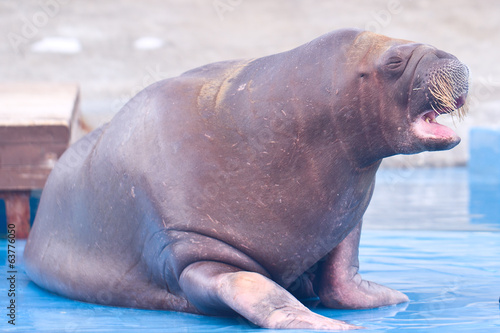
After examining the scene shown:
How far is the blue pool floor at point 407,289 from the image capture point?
10.2ft

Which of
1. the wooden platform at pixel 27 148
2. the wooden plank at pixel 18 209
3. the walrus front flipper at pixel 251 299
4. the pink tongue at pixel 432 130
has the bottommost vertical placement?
the wooden plank at pixel 18 209

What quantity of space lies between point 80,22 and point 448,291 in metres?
16.3

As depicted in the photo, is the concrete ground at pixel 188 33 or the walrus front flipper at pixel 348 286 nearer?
the walrus front flipper at pixel 348 286

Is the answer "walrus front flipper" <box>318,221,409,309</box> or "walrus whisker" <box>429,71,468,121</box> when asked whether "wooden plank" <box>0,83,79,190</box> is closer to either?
"walrus front flipper" <box>318,221,409,309</box>

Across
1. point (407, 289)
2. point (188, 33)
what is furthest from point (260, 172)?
point (188, 33)

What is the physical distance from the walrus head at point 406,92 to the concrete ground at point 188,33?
1323cm

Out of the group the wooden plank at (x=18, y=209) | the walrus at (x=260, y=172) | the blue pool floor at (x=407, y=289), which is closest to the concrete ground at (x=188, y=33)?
the blue pool floor at (x=407, y=289)

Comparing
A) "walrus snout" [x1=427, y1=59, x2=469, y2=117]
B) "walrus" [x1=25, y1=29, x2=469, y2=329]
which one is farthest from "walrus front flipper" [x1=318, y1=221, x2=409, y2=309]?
"walrus snout" [x1=427, y1=59, x2=469, y2=117]

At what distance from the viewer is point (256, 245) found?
10.8 feet

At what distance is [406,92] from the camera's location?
3.04 m

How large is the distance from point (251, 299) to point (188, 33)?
16.4 m

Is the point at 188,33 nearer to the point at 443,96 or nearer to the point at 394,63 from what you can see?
the point at 394,63

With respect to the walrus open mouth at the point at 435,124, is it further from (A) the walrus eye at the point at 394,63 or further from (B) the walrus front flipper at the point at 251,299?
(B) the walrus front flipper at the point at 251,299

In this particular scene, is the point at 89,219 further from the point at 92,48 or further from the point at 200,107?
the point at 92,48
